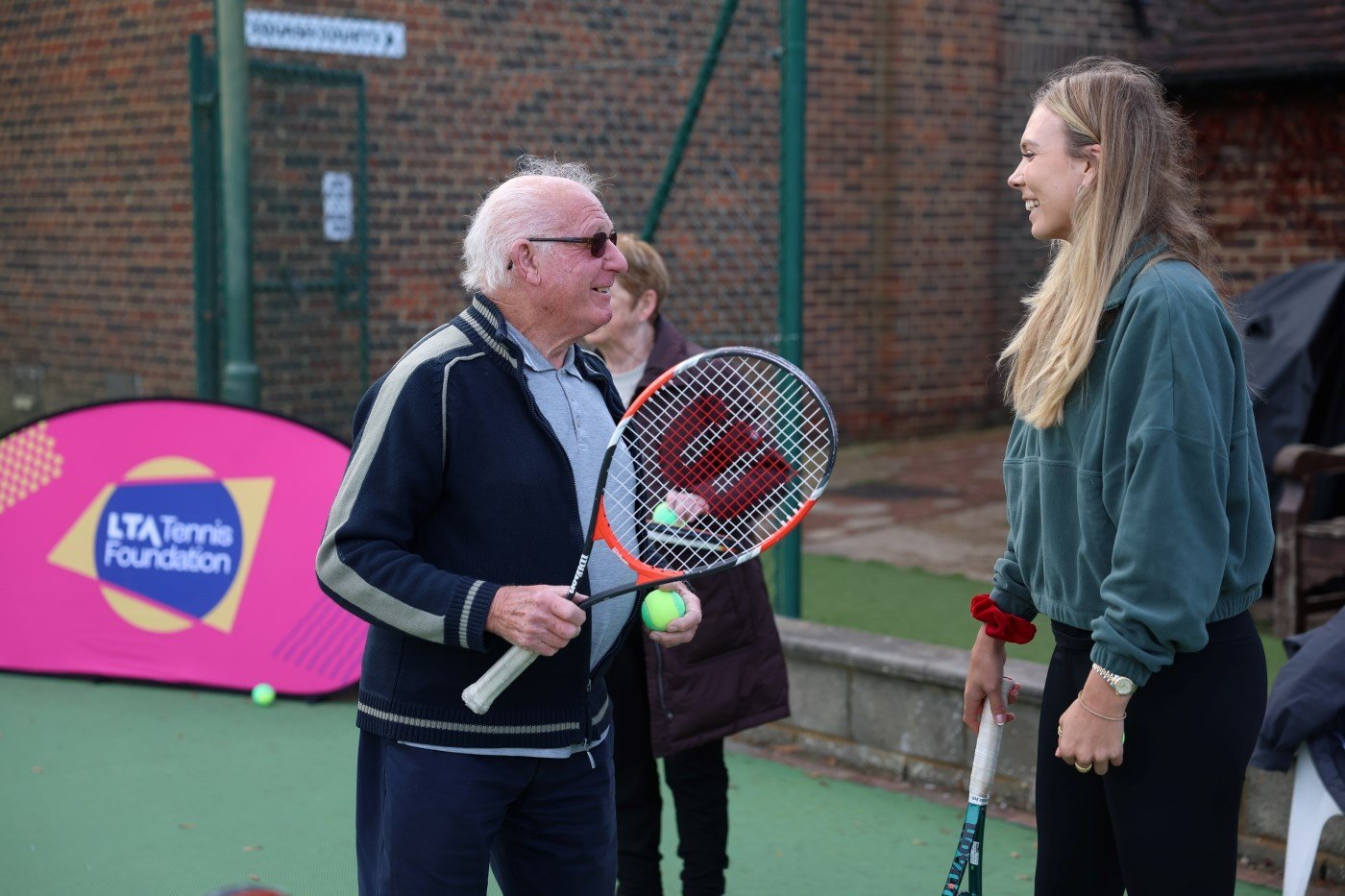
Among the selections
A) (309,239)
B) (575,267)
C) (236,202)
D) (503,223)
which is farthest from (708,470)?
(309,239)

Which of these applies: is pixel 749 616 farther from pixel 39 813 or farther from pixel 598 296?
pixel 39 813

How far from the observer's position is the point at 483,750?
2832mm

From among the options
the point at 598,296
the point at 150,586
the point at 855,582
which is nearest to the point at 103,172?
the point at 150,586

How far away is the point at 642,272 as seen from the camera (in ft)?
13.9

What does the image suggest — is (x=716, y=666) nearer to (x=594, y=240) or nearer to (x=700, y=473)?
(x=700, y=473)

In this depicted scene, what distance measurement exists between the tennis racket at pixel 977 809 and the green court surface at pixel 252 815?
168 cm

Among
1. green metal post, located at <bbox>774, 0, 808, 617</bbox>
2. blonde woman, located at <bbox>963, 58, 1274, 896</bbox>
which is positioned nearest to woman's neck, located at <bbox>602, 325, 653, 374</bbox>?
blonde woman, located at <bbox>963, 58, 1274, 896</bbox>

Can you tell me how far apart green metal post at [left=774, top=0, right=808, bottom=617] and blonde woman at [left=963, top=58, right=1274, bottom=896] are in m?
3.24

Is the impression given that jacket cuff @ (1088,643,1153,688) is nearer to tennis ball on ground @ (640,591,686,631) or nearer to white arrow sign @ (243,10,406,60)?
tennis ball on ground @ (640,591,686,631)

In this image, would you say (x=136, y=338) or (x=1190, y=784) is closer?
(x=1190, y=784)

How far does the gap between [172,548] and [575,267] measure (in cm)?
411

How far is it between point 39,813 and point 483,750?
2977 millimetres

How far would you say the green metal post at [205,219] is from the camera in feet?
→ 26.9

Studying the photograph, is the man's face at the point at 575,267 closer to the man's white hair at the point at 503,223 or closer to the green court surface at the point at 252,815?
the man's white hair at the point at 503,223
